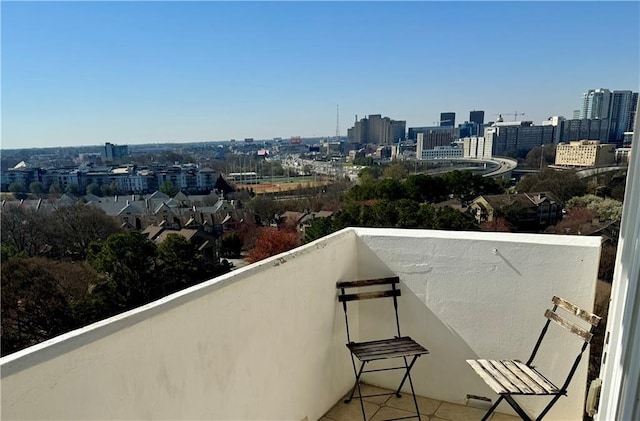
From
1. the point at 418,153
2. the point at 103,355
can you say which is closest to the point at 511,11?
the point at 103,355

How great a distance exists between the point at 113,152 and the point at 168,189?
25563mm

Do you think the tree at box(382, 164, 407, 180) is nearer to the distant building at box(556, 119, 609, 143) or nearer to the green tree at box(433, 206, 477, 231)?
the distant building at box(556, 119, 609, 143)

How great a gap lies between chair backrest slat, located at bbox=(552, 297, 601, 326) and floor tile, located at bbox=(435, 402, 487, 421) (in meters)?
0.81

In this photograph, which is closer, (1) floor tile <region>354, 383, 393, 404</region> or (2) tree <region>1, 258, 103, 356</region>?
(1) floor tile <region>354, 383, 393, 404</region>

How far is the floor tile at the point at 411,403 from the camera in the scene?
2219mm

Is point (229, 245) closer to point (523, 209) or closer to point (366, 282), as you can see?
point (523, 209)

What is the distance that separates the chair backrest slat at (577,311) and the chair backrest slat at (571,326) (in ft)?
0.15

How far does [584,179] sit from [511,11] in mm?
18643

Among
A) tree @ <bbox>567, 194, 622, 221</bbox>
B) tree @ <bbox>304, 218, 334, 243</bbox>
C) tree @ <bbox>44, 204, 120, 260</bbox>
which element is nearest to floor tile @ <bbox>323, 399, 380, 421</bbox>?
tree @ <bbox>567, 194, 622, 221</bbox>

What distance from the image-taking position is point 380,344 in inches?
82.1

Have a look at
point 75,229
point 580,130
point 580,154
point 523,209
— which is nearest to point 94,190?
point 75,229

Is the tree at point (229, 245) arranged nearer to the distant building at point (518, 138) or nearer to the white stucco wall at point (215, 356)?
the distant building at point (518, 138)

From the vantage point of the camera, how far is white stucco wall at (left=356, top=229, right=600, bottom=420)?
1.93m

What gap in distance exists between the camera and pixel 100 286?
18.4m
